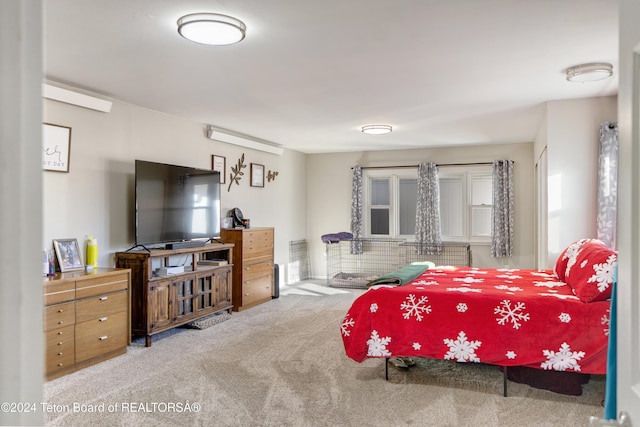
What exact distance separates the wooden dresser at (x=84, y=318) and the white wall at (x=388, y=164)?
15.9ft

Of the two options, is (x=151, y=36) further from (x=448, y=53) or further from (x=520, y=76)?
(x=520, y=76)

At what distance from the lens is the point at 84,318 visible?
140 inches

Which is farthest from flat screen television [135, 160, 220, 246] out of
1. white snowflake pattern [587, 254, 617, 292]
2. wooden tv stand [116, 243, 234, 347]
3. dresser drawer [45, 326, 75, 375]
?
white snowflake pattern [587, 254, 617, 292]

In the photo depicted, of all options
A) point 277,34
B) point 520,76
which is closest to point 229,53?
point 277,34

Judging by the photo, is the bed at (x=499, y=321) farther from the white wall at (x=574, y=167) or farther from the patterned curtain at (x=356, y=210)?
the patterned curtain at (x=356, y=210)

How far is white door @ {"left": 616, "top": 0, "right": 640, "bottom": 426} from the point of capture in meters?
0.83

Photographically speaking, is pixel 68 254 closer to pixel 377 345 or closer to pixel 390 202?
pixel 377 345

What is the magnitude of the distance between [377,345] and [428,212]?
4.64 m

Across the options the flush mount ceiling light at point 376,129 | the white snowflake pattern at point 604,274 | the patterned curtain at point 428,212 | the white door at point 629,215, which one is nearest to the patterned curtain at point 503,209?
the patterned curtain at point 428,212

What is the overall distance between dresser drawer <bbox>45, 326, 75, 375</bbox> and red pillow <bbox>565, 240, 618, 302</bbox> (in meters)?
3.64

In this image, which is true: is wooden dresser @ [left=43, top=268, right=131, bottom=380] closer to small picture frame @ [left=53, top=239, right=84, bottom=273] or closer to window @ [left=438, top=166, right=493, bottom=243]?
small picture frame @ [left=53, top=239, right=84, bottom=273]

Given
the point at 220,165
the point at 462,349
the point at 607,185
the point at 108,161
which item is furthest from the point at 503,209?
the point at 108,161

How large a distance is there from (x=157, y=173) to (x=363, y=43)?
257 cm

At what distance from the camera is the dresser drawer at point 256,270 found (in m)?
5.79
